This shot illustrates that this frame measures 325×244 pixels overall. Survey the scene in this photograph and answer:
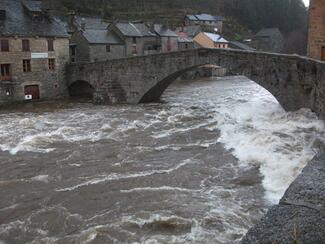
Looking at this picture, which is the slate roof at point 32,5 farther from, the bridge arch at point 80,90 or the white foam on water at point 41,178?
the white foam on water at point 41,178

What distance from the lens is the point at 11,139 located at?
17.2 metres

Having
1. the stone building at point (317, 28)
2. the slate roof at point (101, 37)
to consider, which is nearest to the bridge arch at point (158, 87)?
the stone building at point (317, 28)

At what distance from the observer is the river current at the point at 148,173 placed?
887cm

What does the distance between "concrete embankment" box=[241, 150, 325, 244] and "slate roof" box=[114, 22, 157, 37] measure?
3991cm

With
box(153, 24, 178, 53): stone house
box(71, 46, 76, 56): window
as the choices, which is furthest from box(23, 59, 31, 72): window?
box(153, 24, 178, 53): stone house

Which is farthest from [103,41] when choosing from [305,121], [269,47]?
[269,47]

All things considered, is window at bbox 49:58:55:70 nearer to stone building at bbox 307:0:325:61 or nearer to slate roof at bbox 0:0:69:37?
slate roof at bbox 0:0:69:37

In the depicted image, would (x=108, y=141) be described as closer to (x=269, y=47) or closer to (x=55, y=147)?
(x=55, y=147)

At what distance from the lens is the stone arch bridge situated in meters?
17.6

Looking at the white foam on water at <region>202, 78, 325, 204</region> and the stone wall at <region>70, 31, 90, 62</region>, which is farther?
the stone wall at <region>70, 31, 90, 62</region>

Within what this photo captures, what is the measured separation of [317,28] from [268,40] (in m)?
62.0

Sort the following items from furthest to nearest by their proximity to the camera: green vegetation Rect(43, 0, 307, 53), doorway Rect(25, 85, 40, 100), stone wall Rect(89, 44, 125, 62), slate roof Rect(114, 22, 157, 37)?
green vegetation Rect(43, 0, 307, 53) < slate roof Rect(114, 22, 157, 37) < stone wall Rect(89, 44, 125, 62) < doorway Rect(25, 85, 40, 100)

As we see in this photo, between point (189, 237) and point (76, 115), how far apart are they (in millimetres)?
15881

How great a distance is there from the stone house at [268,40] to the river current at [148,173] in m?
59.4
